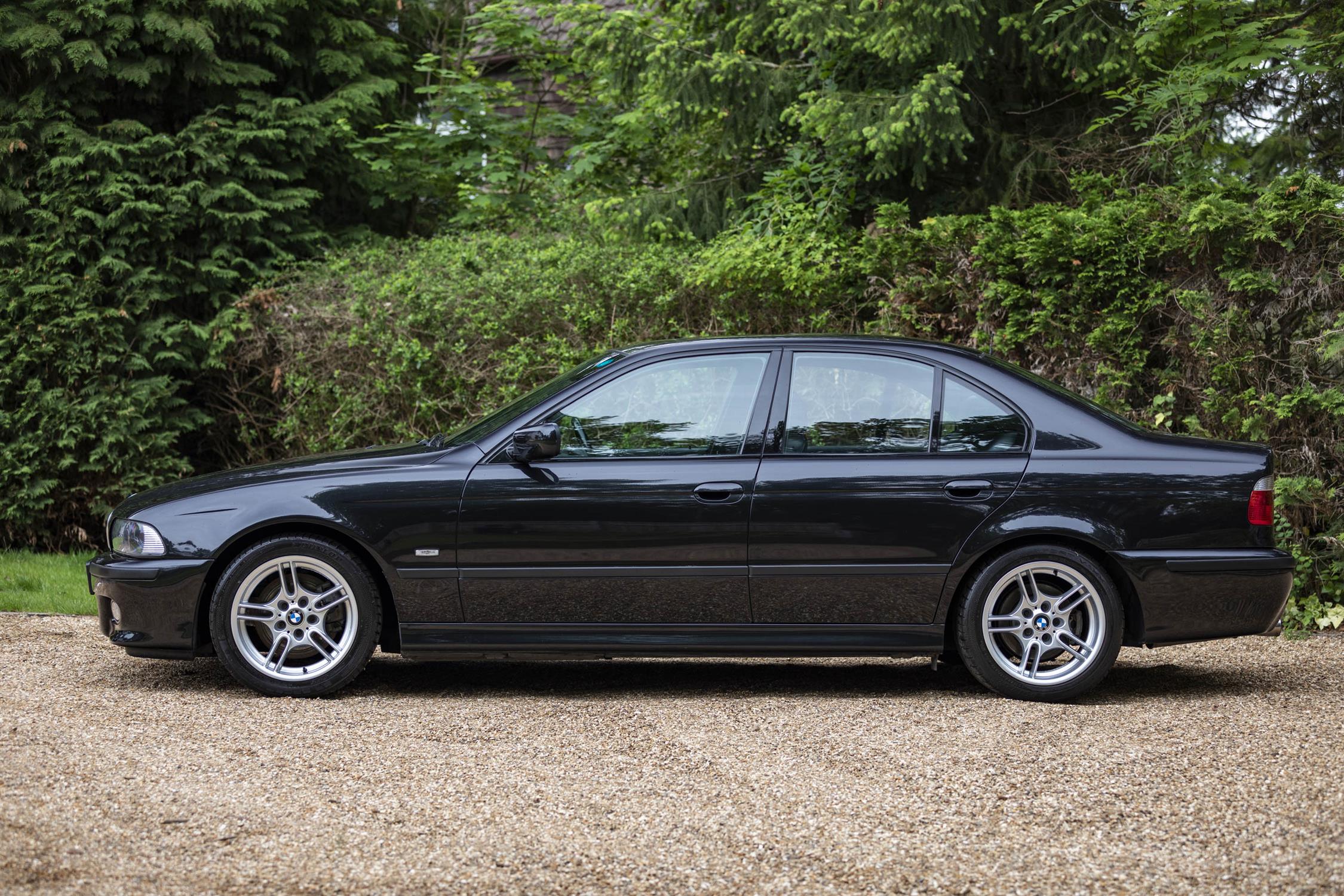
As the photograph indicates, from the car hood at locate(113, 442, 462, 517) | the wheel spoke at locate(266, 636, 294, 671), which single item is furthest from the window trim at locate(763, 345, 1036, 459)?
the wheel spoke at locate(266, 636, 294, 671)

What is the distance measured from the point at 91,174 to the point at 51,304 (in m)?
1.13

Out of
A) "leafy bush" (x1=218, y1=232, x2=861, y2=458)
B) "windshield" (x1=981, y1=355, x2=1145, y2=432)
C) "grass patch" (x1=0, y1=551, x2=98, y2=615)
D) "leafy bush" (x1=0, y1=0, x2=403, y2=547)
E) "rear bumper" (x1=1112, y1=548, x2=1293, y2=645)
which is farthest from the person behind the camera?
"leafy bush" (x1=0, y1=0, x2=403, y2=547)

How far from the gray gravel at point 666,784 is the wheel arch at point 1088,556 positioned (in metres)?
0.36

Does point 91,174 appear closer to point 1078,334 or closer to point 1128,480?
point 1078,334

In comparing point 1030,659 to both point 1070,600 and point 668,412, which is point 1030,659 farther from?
point 668,412

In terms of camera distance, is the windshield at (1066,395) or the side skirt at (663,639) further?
the windshield at (1066,395)

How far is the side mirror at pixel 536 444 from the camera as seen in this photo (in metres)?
5.61

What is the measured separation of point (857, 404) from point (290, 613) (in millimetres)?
2708

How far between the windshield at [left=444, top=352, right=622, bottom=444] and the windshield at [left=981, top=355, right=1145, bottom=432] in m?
1.80

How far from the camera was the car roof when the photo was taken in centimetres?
596

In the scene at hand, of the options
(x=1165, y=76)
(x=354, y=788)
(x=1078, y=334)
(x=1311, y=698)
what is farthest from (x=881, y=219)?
(x=354, y=788)

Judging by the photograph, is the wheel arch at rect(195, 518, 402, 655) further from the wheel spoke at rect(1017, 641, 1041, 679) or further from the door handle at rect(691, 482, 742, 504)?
the wheel spoke at rect(1017, 641, 1041, 679)

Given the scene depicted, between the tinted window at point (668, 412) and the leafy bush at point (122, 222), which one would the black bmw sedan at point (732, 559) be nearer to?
the tinted window at point (668, 412)

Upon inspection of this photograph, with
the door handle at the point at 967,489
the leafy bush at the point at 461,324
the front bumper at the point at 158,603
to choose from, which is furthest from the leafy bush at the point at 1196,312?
the front bumper at the point at 158,603
